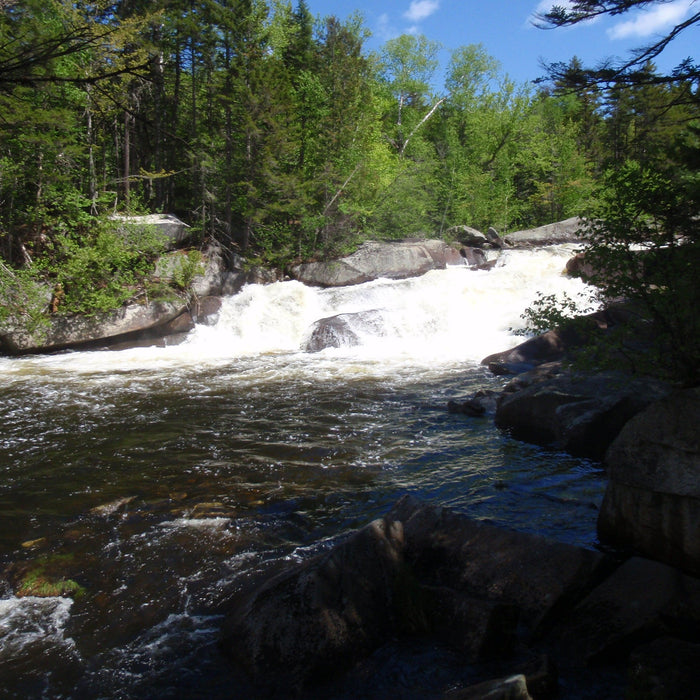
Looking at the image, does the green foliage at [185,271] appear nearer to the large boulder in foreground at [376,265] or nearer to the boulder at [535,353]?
the large boulder in foreground at [376,265]

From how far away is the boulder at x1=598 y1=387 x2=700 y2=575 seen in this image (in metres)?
4.38

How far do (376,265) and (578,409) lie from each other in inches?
718

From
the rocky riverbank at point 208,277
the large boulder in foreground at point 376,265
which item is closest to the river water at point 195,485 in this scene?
the rocky riverbank at point 208,277

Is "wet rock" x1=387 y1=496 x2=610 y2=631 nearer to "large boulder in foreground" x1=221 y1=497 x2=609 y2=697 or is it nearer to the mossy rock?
"large boulder in foreground" x1=221 y1=497 x2=609 y2=697

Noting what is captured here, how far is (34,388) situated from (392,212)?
72.7 feet

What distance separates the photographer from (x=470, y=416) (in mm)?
10094

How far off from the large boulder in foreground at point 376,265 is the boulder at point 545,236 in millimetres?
4005

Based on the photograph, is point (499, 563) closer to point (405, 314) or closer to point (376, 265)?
point (405, 314)

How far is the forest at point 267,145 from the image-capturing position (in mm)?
15109

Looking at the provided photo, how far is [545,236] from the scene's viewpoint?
94.9 feet

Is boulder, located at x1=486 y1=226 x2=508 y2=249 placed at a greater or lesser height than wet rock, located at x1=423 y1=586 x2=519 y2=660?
greater

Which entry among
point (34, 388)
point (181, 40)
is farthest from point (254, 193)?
point (34, 388)

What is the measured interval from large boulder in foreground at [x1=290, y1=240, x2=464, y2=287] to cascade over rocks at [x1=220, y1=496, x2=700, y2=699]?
20907 mm

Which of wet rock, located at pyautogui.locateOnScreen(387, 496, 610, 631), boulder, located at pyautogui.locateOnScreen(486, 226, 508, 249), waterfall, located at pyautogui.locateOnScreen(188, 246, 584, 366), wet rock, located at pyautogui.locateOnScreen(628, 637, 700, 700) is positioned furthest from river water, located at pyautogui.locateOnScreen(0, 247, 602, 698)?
boulder, located at pyautogui.locateOnScreen(486, 226, 508, 249)
